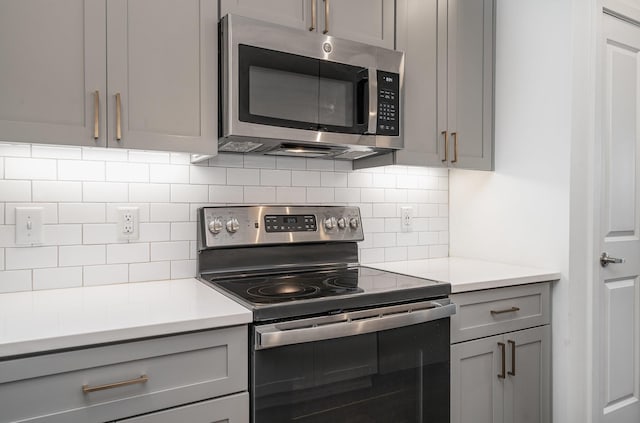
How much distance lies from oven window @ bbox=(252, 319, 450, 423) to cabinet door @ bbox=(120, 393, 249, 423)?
4cm

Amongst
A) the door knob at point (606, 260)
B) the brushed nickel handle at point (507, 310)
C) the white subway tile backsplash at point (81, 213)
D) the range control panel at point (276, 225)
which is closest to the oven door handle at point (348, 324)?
the brushed nickel handle at point (507, 310)

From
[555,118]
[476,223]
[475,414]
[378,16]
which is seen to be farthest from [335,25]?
[475,414]

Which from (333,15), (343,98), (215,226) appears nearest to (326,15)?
(333,15)

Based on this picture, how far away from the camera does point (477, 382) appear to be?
1.72m

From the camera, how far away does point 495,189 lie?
7.27 ft

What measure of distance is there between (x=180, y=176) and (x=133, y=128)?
1.26 ft

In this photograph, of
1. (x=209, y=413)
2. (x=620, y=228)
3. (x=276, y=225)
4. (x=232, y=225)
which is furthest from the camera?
(x=620, y=228)

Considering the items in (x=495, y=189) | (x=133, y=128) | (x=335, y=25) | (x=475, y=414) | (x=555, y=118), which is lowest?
(x=475, y=414)

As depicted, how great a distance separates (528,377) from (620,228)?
863 millimetres

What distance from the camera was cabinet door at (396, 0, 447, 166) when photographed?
1892 millimetres

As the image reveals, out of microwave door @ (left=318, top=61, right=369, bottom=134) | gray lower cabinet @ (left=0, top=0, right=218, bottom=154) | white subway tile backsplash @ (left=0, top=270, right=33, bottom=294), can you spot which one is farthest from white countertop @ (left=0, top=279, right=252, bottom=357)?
microwave door @ (left=318, top=61, right=369, bottom=134)

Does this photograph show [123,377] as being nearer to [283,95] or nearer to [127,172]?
[127,172]

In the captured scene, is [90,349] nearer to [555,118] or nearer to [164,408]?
A: [164,408]

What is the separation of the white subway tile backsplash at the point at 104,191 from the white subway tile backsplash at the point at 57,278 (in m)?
0.26
